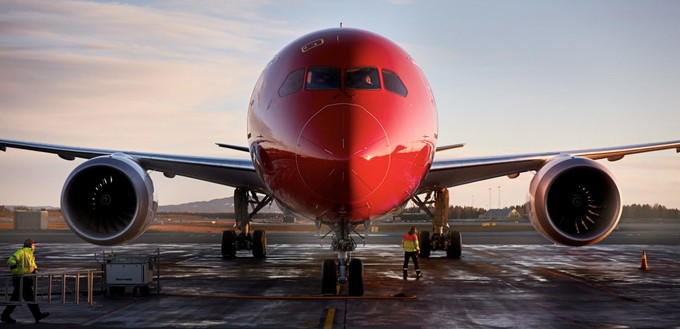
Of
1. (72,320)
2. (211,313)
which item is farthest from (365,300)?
(72,320)

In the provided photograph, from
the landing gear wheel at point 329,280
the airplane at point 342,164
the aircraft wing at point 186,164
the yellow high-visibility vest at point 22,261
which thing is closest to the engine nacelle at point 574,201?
the airplane at point 342,164

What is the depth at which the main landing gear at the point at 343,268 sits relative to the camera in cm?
1342

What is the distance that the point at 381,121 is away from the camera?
36.2 feet

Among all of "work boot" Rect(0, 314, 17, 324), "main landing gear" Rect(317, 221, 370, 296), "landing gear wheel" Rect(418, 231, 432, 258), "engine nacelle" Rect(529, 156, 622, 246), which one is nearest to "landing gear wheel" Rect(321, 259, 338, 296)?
"main landing gear" Rect(317, 221, 370, 296)

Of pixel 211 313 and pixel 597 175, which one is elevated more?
pixel 597 175

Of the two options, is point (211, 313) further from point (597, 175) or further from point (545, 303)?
point (597, 175)

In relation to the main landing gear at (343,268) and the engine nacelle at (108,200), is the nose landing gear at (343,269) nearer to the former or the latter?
the main landing gear at (343,268)

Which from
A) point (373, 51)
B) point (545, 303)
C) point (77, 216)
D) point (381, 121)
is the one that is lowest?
point (545, 303)

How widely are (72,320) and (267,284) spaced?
213 inches

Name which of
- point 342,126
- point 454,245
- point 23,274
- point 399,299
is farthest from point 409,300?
point 454,245

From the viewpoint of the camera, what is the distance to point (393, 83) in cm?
1191

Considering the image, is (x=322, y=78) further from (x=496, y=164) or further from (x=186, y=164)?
(x=496, y=164)

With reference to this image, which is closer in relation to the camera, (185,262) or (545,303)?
(545,303)

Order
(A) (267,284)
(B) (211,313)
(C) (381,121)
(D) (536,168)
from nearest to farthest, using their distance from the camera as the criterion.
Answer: (C) (381,121)
(B) (211,313)
(A) (267,284)
(D) (536,168)
